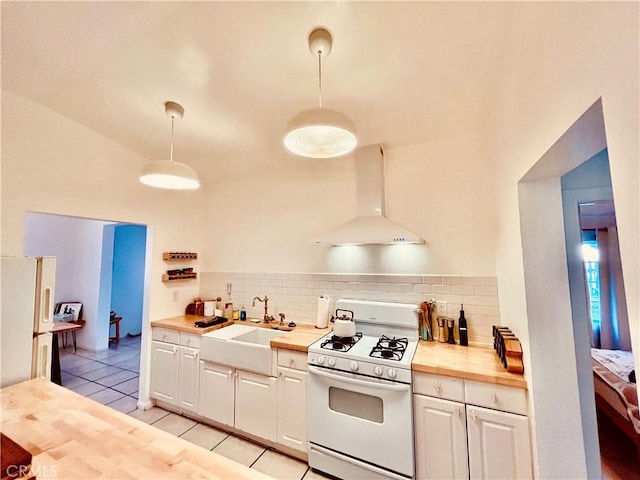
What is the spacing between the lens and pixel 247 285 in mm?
3248

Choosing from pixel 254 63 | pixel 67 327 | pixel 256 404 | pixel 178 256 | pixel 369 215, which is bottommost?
pixel 256 404

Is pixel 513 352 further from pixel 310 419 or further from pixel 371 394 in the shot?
pixel 310 419

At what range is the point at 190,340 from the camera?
8.72 feet

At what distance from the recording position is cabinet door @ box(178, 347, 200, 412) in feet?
8.49

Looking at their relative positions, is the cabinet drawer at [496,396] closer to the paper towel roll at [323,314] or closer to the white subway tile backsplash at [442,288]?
the white subway tile backsplash at [442,288]

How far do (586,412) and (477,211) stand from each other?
4.86ft

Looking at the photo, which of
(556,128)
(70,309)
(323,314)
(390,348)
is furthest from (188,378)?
(70,309)

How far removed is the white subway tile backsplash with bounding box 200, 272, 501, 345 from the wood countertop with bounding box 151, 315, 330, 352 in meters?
0.22

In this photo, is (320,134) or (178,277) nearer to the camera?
(320,134)

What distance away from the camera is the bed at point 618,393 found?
208cm

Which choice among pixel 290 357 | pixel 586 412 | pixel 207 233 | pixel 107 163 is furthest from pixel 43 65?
pixel 586 412

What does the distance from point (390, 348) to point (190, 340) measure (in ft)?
6.59

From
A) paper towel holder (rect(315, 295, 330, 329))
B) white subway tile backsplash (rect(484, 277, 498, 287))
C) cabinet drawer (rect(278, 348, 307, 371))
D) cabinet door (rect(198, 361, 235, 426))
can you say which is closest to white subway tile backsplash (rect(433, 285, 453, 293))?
white subway tile backsplash (rect(484, 277, 498, 287))

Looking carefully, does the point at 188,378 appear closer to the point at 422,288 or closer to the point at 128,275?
the point at 422,288
